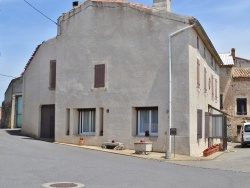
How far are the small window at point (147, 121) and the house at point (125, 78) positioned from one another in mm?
51

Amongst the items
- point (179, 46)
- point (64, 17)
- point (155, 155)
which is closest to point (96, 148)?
point (155, 155)

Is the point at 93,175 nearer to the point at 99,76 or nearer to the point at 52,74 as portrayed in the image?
the point at 99,76

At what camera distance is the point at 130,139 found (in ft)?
69.9

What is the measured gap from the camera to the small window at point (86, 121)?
22734mm

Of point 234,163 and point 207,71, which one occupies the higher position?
point 207,71

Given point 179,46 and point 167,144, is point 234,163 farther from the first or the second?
point 179,46

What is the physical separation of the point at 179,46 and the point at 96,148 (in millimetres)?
6633

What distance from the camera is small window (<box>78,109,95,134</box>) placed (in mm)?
22734

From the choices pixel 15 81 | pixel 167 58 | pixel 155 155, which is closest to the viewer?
pixel 155 155

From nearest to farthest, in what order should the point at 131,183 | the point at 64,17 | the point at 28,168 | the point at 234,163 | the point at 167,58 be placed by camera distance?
the point at 131,183, the point at 28,168, the point at 234,163, the point at 167,58, the point at 64,17

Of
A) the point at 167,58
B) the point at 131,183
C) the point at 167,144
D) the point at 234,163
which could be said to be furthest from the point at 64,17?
the point at 131,183

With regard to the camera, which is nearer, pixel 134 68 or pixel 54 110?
pixel 134 68

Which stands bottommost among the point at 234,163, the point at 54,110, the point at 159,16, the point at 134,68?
the point at 234,163

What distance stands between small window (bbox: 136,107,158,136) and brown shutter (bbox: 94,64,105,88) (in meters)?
2.47
